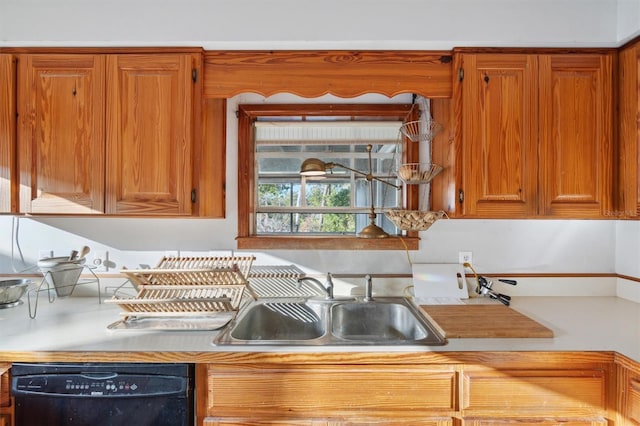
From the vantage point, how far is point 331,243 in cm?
187

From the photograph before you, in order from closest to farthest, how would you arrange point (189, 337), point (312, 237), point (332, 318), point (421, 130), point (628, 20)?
point (189, 337) < point (628, 20) < point (332, 318) < point (421, 130) < point (312, 237)

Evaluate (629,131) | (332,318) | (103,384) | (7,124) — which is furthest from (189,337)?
(629,131)

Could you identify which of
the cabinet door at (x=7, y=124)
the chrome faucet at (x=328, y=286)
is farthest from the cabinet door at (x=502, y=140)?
the cabinet door at (x=7, y=124)

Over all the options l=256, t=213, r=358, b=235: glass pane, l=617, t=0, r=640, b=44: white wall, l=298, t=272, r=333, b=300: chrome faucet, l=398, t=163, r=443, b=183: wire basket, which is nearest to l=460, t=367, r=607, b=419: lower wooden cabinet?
l=298, t=272, r=333, b=300: chrome faucet

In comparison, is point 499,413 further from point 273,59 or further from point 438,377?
point 273,59

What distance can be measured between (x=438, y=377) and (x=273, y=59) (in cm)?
148

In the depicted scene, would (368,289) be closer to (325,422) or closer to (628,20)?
(325,422)

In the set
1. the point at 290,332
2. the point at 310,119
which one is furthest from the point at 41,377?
the point at 310,119

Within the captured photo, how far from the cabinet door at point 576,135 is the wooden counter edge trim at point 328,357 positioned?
668 millimetres

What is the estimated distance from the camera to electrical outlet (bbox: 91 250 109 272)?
187 cm

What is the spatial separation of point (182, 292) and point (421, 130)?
1.45m

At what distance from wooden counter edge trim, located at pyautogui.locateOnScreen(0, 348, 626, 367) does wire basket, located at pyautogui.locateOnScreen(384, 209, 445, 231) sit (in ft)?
2.19

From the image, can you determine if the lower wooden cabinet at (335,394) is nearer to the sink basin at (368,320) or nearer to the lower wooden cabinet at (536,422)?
the lower wooden cabinet at (536,422)

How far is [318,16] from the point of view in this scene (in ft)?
4.99
